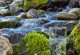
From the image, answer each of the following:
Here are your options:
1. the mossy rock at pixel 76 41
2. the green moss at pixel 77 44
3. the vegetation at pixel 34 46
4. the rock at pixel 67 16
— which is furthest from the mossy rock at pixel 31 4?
the green moss at pixel 77 44

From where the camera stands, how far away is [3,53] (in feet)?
8.56

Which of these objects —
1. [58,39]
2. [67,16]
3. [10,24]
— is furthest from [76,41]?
[67,16]

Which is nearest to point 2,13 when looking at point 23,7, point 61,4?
point 23,7

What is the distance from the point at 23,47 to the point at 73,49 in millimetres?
1218

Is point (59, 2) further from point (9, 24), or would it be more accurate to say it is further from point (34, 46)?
point (34, 46)

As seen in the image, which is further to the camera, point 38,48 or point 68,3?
point 68,3

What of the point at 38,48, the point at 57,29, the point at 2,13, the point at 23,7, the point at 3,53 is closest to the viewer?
the point at 57,29

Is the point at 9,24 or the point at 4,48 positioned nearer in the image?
the point at 4,48

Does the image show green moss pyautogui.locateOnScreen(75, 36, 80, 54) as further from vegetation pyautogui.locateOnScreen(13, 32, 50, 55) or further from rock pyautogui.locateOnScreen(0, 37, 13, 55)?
rock pyautogui.locateOnScreen(0, 37, 13, 55)

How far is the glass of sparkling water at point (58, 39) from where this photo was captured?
2279 mm

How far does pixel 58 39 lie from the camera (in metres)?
2.39

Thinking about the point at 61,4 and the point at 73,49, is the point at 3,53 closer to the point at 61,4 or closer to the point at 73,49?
the point at 73,49

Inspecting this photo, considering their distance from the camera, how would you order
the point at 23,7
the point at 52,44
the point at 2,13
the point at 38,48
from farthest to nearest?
the point at 23,7
the point at 2,13
the point at 38,48
the point at 52,44

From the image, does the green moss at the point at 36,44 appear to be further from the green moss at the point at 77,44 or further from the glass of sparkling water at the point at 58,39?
the green moss at the point at 77,44
